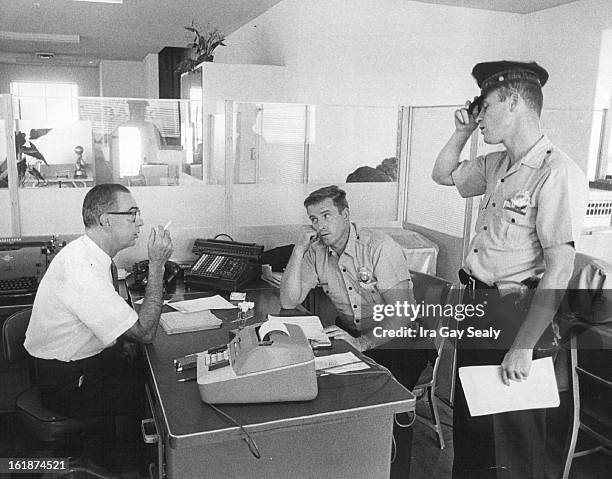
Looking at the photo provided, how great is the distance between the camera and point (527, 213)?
1.76 m

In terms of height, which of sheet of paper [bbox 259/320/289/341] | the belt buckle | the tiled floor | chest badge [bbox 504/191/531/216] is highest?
chest badge [bbox 504/191/531/216]

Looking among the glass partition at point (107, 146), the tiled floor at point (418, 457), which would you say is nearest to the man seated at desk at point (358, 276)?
the tiled floor at point (418, 457)

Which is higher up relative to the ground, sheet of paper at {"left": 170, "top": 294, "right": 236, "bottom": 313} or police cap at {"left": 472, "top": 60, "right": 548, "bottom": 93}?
A: police cap at {"left": 472, "top": 60, "right": 548, "bottom": 93}

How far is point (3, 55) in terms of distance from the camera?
10.7m

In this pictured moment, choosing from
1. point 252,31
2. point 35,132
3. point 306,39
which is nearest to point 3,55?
point 252,31

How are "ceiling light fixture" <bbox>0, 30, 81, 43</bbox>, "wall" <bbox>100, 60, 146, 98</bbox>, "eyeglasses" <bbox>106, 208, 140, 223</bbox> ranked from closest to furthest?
"eyeglasses" <bbox>106, 208, 140, 223</bbox> → "ceiling light fixture" <bbox>0, 30, 81, 43</bbox> → "wall" <bbox>100, 60, 146, 98</bbox>

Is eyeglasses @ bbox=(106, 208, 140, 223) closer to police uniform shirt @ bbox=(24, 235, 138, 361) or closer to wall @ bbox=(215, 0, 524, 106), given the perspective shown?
police uniform shirt @ bbox=(24, 235, 138, 361)

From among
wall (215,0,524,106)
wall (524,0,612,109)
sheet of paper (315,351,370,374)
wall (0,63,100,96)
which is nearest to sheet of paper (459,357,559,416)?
sheet of paper (315,351,370,374)

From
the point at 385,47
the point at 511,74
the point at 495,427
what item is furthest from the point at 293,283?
the point at 385,47

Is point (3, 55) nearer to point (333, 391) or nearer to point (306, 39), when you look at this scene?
point (306, 39)

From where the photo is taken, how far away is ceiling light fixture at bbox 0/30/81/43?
26.2 ft

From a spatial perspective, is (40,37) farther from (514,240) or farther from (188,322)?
(514,240)

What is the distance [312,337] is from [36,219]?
1.76 metres

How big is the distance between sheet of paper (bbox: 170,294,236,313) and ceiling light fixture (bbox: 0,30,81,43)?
264 inches
